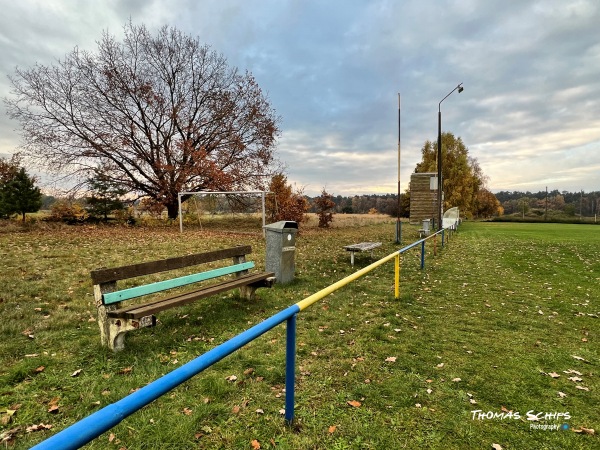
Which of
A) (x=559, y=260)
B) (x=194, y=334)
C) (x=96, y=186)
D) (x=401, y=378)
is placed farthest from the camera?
(x=96, y=186)

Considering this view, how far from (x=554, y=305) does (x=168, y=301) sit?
21.4 feet

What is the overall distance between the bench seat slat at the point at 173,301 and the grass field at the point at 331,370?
0.45 m

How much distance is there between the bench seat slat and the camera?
11.7ft

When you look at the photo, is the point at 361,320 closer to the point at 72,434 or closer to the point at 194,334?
the point at 194,334

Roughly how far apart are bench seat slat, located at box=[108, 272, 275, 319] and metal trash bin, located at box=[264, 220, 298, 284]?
103 cm

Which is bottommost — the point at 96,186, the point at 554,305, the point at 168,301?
the point at 554,305

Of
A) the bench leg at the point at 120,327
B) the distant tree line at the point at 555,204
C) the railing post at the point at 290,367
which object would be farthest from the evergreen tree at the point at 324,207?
the distant tree line at the point at 555,204

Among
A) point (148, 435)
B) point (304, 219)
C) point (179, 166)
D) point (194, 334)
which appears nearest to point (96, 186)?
point (179, 166)

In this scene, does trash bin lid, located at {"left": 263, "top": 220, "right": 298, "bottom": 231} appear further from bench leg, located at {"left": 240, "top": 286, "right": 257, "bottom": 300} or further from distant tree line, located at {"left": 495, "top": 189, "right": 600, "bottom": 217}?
distant tree line, located at {"left": 495, "top": 189, "right": 600, "bottom": 217}

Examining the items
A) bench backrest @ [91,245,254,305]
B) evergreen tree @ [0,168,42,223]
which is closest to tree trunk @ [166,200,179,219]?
evergreen tree @ [0,168,42,223]

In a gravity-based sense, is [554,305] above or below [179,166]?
below

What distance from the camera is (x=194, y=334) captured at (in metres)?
4.36

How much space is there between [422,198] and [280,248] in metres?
19.8

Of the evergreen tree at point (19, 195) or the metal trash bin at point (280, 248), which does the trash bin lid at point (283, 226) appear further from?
the evergreen tree at point (19, 195)
